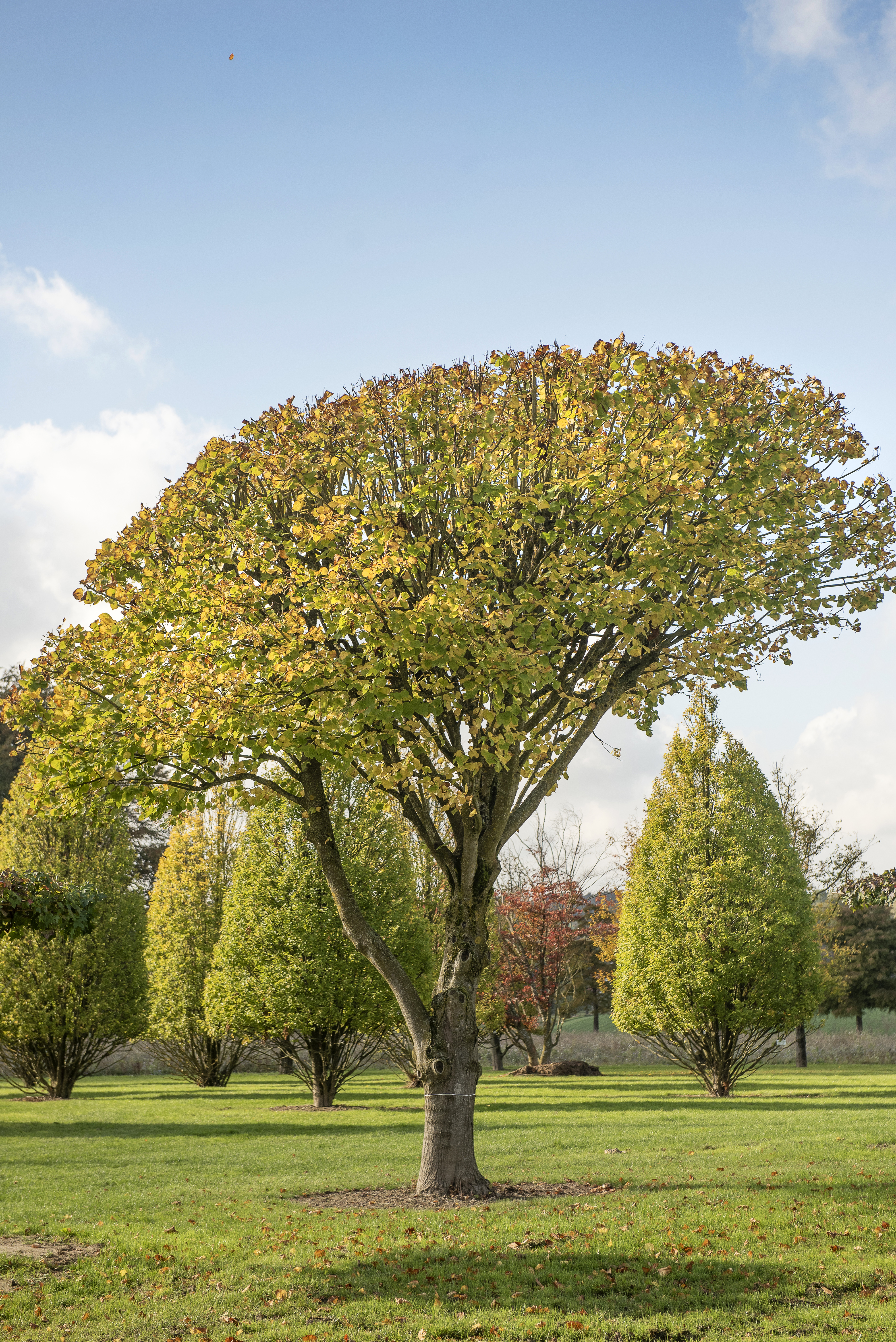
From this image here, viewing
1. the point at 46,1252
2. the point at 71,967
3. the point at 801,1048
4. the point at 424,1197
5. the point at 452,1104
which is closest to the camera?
the point at 46,1252

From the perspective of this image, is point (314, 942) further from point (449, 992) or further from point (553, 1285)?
point (553, 1285)

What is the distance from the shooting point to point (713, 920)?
23328mm

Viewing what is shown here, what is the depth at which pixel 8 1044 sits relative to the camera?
26.1 metres

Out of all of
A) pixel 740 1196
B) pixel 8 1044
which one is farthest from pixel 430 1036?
pixel 8 1044

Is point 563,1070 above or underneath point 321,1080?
underneath

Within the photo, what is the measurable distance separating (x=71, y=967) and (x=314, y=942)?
7.99m

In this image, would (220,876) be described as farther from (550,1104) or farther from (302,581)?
(302,581)

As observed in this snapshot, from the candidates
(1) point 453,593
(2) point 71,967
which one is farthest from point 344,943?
(1) point 453,593

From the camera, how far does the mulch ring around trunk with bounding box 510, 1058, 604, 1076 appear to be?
33.2 m

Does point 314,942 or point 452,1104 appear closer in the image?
point 452,1104

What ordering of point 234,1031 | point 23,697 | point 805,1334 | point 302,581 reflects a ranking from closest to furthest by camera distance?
point 805,1334 < point 302,581 < point 23,697 < point 234,1031

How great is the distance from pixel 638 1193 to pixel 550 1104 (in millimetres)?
13118

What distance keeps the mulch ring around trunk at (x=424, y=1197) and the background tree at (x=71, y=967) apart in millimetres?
15535

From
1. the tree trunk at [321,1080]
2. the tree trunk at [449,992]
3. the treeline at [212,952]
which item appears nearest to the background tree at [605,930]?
the treeline at [212,952]
